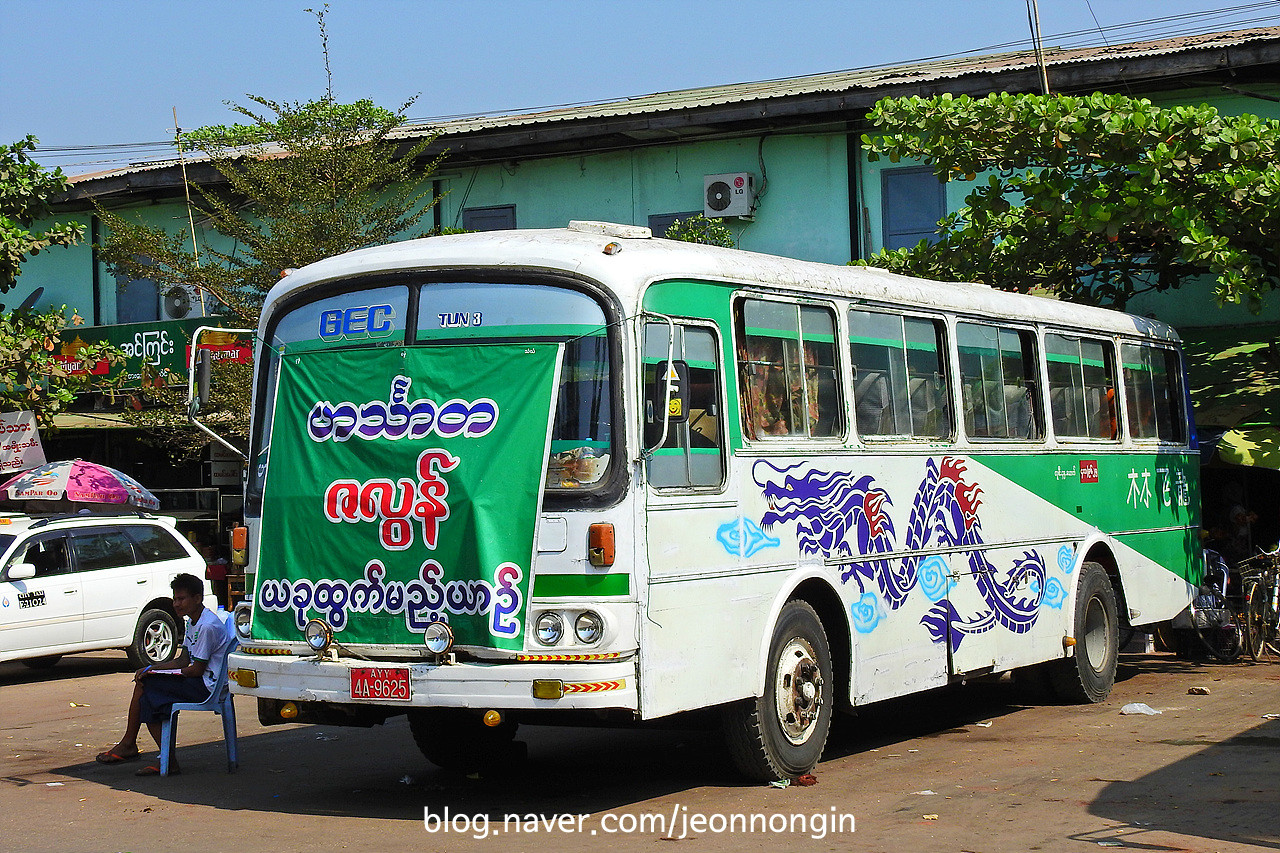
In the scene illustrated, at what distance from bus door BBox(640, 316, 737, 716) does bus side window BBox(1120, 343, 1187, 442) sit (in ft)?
21.9

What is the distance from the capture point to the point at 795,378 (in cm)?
932

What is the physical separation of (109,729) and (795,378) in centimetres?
705

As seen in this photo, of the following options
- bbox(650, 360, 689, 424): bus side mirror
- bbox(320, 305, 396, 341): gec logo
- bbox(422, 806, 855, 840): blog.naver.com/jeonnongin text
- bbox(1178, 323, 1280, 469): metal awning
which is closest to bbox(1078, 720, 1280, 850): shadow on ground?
bbox(422, 806, 855, 840): blog.naver.com/jeonnongin text

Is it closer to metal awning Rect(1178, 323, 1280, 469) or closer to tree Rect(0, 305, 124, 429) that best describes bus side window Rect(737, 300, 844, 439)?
metal awning Rect(1178, 323, 1280, 469)

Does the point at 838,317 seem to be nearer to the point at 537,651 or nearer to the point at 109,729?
the point at 537,651

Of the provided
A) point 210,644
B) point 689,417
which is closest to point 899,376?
point 689,417

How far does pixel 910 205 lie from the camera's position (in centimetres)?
2067

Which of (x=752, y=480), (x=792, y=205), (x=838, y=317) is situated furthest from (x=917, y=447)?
(x=792, y=205)

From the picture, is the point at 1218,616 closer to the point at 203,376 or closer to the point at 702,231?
the point at 702,231

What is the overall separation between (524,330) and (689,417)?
1.03 m

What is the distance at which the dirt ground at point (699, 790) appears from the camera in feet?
25.1

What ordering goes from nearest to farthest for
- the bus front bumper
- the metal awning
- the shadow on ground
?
the shadow on ground, the bus front bumper, the metal awning

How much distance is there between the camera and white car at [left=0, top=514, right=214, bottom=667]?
632 inches

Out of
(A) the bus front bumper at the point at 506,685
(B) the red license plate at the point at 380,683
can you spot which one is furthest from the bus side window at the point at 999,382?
(B) the red license plate at the point at 380,683
